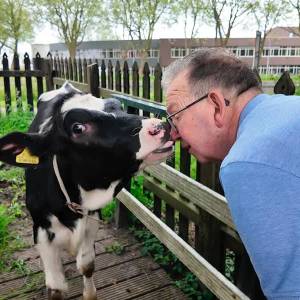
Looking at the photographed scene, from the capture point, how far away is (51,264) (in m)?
2.39

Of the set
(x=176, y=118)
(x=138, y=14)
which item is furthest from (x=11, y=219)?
(x=138, y=14)

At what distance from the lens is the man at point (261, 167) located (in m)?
0.99

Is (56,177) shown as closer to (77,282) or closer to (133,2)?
(77,282)

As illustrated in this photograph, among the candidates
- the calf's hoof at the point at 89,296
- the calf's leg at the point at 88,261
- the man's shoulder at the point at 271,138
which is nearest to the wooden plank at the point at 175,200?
the calf's leg at the point at 88,261

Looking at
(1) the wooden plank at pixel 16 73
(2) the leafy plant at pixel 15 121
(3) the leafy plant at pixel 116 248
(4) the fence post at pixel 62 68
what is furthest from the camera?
(1) the wooden plank at pixel 16 73

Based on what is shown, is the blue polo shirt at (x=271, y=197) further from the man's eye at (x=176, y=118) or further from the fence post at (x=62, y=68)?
the fence post at (x=62, y=68)

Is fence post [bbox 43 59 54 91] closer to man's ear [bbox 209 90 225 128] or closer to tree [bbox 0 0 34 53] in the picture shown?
man's ear [bbox 209 90 225 128]

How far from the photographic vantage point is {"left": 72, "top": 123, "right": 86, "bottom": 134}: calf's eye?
78.5 inches

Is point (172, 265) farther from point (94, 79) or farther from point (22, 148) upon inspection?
point (94, 79)

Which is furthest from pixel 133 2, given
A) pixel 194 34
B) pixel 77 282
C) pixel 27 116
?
pixel 77 282

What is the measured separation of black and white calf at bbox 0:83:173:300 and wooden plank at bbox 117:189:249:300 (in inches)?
16.1

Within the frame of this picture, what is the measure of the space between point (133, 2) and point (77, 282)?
30103mm

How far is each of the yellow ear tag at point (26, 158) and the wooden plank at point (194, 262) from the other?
2.99 ft

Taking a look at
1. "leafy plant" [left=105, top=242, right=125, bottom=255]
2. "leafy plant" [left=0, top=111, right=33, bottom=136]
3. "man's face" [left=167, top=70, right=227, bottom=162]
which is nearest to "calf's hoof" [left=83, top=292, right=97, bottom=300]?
"leafy plant" [left=105, top=242, right=125, bottom=255]
